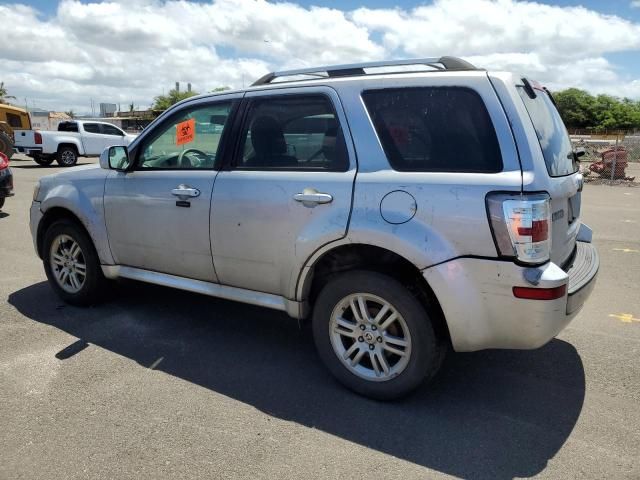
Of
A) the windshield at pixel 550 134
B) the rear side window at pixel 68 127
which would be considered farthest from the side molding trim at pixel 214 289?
the rear side window at pixel 68 127

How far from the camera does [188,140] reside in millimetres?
4000

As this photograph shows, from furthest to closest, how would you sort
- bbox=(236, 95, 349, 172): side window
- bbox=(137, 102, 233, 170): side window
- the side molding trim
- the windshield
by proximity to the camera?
bbox=(137, 102, 233, 170): side window → the side molding trim → bbox=(236, 95, 349, 172): side window → the windshield

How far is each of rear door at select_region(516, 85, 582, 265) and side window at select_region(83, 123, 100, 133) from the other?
762 inches

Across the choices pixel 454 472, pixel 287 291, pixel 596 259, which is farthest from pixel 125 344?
pixel 596 259

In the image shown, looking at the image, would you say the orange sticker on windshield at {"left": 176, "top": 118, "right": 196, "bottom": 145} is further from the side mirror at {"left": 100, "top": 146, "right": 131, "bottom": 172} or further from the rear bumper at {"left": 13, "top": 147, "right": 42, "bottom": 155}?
the rear bumper at {"left": 13, "top": 147, "right": 42, "bottom": 155}

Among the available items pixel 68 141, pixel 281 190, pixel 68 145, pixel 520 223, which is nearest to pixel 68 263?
pixel 281 190

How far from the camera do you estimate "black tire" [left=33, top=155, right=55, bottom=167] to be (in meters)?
19.3

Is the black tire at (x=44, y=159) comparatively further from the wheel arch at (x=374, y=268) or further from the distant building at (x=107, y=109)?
the distant building at (x=107, y=109)

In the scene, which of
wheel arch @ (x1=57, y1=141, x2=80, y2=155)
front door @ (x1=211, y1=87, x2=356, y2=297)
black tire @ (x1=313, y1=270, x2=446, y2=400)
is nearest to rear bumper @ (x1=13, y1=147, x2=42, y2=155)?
wheel arch @ (x1=57, y1=141, x2=80, y2=155)

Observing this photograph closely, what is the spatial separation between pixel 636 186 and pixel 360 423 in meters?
15.2

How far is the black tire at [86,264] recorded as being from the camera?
450cm

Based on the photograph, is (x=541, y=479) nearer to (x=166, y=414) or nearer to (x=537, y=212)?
(x=537, y=212)

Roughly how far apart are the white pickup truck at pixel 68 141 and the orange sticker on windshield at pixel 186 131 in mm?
16219

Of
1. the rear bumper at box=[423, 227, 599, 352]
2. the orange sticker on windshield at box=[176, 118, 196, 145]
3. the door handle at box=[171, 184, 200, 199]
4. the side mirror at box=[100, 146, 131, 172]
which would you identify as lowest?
the rear bumper at box=[423, 227, 599, 352]
